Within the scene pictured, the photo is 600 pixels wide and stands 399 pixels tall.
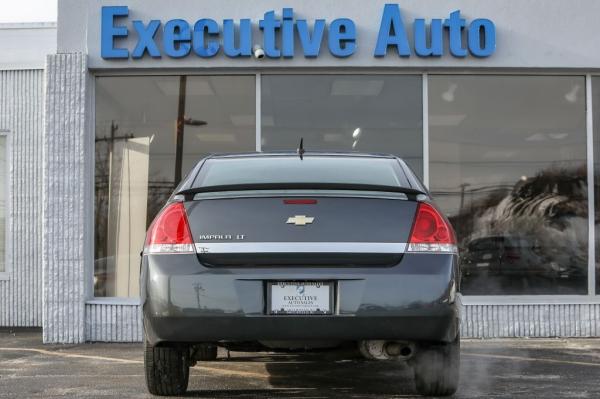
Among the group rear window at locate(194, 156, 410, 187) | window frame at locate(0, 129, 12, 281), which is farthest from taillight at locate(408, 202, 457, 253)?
window frame at locate(0, 129, 12, 281)

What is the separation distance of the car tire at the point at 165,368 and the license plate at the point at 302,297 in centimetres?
77

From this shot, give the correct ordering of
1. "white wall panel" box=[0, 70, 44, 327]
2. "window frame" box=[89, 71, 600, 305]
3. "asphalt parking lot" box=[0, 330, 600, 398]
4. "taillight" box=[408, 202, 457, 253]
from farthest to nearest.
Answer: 1. "white wall panel" box=[0, 70, 44, 327]
2. "window frame" box=[89, 71, 600, 305]
3. "asphalt parking lot" box=[0, 330, 600, 398]
4. "taillight" box=[408, 202, 457, 253]

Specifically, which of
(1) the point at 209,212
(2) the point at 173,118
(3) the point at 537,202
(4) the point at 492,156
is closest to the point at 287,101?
(2) the point at 173,118

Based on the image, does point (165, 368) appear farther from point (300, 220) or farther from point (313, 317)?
point (300, 220)

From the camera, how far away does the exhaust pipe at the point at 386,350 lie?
438cm

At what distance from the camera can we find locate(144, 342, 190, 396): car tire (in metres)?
4.54

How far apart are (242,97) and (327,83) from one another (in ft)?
3.14

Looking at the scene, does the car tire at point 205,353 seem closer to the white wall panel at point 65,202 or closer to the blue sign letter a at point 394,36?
the white wall panel at point 65,202

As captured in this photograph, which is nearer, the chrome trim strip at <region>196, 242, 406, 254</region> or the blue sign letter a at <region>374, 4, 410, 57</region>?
the chrome trim strip at <region>196, 242, 406, 254</region>

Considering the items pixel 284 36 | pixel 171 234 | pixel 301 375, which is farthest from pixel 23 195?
pixel 171 234

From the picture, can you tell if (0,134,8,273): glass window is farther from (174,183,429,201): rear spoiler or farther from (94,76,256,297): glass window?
(174,183,429,201): rear spoiler

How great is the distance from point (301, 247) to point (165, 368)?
1198mm

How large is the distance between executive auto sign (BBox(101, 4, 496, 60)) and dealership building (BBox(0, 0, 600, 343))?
0.02 meters

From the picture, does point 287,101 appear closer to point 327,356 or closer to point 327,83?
point 327,83
